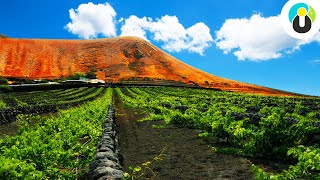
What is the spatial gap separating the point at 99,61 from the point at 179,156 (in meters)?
134

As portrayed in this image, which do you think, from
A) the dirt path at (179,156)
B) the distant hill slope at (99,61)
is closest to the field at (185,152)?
the dirt path at (179,156)

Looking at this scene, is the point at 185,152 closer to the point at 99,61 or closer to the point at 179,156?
the point at 179,156

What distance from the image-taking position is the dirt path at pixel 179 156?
11.2m

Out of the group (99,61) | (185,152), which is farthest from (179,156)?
(99,61)

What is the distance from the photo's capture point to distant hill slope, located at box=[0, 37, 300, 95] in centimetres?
12200

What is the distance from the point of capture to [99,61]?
475 ft

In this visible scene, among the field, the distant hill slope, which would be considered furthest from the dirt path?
the distant hill slope

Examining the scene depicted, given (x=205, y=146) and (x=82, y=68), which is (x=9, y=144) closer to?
(x=205, y=146)

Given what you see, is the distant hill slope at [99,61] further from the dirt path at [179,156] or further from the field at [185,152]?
the field at [185,152]

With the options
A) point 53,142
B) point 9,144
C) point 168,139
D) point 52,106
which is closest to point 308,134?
point 168,139

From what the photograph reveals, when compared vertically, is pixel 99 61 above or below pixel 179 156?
above

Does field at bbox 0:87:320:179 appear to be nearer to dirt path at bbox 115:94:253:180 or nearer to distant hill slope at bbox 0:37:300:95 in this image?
dirt path at bbox 115:94:253:180

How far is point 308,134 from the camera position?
13.3 meters

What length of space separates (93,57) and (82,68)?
17533 mm
